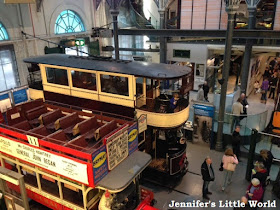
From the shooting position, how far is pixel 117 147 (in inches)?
283

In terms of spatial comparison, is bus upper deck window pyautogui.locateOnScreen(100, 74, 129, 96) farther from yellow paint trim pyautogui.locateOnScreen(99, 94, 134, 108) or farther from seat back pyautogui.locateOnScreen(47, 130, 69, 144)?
seat back pyautogui.locateOnScreen(47, 130, 69, 144)

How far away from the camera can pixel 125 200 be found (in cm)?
730

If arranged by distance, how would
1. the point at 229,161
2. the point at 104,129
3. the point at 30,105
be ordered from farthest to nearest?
the point at 30,105 → the point at 229,161 → the point at 104,129

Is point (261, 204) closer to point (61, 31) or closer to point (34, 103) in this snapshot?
point (34, 103)

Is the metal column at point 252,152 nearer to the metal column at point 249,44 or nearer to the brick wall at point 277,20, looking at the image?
the metal column at point 249,44

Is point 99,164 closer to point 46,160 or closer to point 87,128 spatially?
point 46,160

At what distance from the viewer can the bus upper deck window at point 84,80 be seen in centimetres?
987

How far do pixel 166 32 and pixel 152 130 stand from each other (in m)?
9.31

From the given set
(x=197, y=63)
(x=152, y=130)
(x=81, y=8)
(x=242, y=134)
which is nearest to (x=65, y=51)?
(x=81, y=8)

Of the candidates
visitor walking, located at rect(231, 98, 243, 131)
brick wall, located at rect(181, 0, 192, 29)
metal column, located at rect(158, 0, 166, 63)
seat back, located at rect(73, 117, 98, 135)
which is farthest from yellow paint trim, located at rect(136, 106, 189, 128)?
metal column, located at rect(158, 0, 166, 63)

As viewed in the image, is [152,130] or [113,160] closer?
[113,160]

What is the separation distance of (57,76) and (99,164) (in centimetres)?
564

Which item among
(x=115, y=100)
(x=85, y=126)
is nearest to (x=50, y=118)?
(x=85, y=126)

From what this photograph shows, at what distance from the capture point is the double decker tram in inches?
351
